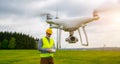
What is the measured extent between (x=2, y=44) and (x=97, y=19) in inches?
7115

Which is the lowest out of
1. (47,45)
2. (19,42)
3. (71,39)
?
(47,45)

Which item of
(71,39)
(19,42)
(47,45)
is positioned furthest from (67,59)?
(19,42)

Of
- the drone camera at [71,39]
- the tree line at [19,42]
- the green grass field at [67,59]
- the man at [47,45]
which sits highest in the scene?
the tree line at [19,42]

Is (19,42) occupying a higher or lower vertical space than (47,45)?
higher

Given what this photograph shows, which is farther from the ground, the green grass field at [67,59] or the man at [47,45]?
the man at [47,45]

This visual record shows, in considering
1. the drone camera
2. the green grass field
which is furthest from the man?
the green grass field

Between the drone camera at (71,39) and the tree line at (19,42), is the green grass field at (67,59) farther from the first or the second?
the tree line at (19,42)

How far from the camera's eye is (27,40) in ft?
639

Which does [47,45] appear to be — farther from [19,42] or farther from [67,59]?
[19,42]

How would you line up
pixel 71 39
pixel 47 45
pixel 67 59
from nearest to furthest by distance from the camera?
pixel 47 45 → pixel 71 39 → pixel 67 59

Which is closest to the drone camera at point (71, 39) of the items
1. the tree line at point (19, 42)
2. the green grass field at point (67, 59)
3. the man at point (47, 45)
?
the man at point (47, 45)

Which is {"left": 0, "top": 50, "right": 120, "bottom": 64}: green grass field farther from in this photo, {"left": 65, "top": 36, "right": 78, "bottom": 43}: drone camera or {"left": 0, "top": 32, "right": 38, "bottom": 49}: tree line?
{"left": 0, "top": 32, "right": 38, "bottom": 49}: tree line

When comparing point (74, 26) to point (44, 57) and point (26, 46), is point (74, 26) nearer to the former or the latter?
point (44, 57)

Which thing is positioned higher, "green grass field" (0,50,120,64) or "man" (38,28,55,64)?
"man" (38,28,55,64)
